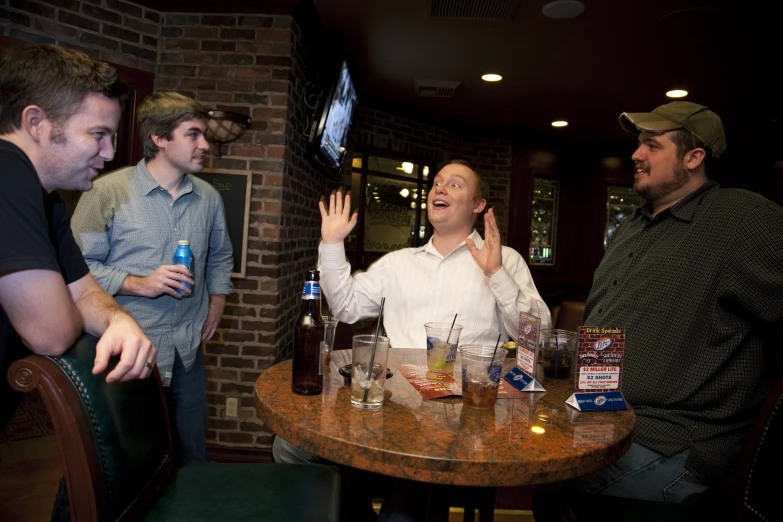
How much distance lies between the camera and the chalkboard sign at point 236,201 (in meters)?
2.85

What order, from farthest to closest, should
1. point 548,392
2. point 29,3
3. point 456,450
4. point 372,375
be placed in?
point 29,3
point 548,392
point 372,375
point 456,450

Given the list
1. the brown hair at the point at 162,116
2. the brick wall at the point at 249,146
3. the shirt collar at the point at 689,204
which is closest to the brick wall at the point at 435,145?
the brick wall at the point at 249,146

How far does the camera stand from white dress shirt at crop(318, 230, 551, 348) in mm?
1847

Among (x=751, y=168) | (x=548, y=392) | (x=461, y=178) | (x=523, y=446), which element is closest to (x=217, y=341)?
(x=461, y=178)

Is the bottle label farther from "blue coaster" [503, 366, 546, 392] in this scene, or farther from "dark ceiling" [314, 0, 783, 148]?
"dark ceiling" [314, 0, 783, 148]

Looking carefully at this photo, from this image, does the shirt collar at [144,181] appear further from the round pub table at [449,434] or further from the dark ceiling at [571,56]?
the dark ceiling at [571,56]

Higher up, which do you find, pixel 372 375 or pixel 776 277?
pixel 776 277

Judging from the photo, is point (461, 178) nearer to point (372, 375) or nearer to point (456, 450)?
point (372, 375)

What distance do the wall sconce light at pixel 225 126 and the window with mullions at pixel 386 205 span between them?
89.4 inches

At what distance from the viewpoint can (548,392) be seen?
1344 millimetres

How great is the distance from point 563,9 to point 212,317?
8.31 ft

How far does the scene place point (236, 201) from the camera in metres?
2.86

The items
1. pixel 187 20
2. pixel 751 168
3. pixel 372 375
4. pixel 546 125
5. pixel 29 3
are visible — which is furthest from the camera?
pixel 751 168

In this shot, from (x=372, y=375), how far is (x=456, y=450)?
0.28 metres
